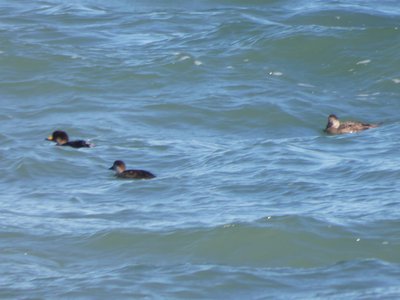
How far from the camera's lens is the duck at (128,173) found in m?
12.0

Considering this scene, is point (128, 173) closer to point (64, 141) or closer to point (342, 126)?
point (64, 141)

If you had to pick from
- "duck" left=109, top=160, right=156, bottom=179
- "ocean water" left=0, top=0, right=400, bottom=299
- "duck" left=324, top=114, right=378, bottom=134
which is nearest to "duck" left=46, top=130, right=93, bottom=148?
"ocean water" left=0, top=0, right=400, bottom=299

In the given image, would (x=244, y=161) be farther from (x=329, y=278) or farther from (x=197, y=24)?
(x=197, y=24)

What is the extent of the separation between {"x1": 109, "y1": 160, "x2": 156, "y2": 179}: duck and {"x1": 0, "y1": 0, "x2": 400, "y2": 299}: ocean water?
0.36 feet

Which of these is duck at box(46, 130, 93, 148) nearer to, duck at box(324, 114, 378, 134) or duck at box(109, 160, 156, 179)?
duck at box(109, 160, 156, 179)

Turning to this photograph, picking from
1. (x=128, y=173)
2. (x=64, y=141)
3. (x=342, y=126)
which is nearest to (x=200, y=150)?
(x=64, y=141)

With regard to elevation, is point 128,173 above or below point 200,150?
above

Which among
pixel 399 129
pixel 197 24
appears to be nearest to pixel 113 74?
pixel 197 24

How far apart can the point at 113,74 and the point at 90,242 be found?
7.23 meters

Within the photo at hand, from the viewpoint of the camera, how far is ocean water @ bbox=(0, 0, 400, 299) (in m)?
9.23

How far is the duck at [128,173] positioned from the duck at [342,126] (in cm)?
247

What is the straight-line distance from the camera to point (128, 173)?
39.5ft

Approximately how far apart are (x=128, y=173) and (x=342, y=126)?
2.92 metres

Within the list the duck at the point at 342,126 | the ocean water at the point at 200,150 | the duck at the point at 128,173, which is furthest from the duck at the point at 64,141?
the duck at the point at 342,126
